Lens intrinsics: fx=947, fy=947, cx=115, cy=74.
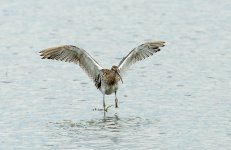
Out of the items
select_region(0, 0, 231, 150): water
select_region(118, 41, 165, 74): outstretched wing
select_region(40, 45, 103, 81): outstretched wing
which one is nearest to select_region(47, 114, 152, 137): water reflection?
select_region(0, 0, 231, 150): water

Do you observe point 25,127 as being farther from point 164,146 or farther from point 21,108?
point 164,146

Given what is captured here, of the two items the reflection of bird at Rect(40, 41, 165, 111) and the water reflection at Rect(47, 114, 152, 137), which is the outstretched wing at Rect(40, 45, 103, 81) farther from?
the water reflection at Rect(47, 114, 152, 137)

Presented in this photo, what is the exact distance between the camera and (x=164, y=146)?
622 inches

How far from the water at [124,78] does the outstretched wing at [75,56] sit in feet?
2.24

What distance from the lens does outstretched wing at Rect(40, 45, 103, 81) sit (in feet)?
62.2

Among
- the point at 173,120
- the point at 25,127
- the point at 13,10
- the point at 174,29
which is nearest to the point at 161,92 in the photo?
the point at 173,120

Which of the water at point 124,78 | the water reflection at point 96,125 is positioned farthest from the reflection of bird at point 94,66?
the water reflection at point 96,125

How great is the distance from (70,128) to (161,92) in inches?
131

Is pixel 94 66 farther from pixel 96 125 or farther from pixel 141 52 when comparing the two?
pixel 96 125

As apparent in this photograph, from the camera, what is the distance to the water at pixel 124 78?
54.6 feet

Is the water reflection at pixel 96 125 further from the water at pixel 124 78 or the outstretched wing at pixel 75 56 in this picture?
the outstretched wing at pixel 75 56

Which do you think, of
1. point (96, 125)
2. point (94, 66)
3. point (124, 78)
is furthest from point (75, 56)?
point (124, 78)

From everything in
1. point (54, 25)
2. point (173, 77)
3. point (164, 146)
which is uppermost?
point (54, 25)

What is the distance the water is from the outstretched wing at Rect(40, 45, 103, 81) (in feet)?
2.24
